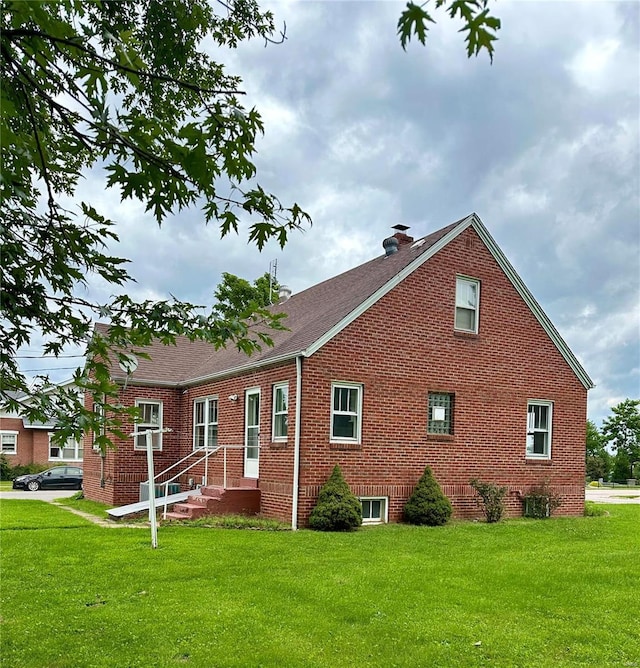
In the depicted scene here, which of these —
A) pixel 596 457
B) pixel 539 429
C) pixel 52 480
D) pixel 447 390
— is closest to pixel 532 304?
pixel 539 429

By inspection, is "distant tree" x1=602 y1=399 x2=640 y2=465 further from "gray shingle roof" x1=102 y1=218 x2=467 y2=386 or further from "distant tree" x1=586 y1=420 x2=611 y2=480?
"gray shingle roof" x1=102 y1=218 x2=467 y2=386

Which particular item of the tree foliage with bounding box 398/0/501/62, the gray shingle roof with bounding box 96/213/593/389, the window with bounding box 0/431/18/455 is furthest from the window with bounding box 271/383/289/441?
the window with bounding box 0/431/18/455

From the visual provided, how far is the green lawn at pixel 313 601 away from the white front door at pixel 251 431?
153 inches

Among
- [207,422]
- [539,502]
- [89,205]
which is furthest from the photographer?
[207,422]

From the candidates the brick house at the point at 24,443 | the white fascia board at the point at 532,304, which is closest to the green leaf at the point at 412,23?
the white fascia board at the point at 532,304

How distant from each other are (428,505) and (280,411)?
152 inches

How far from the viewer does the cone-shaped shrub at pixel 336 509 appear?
13.4m

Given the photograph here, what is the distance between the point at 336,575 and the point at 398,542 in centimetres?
332

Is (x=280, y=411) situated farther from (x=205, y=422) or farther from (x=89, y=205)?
(x=89, y=205)

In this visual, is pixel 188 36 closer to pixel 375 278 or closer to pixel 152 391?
pixel 375 278

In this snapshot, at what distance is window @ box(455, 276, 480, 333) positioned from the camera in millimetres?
16719

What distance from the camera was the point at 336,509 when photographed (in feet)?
44.2

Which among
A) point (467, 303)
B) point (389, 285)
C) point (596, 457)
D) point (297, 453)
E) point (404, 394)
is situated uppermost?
point (389, 285)

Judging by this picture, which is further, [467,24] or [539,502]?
[539,502]
